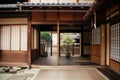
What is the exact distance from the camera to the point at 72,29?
708 inches

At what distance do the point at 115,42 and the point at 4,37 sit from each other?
6512 mm

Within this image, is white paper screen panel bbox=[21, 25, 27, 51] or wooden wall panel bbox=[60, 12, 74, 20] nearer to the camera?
wooden wall panel bbox=[60, 12, 74, 20]

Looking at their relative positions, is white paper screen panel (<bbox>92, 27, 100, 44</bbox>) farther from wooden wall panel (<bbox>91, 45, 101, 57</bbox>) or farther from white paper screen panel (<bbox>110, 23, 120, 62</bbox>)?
white paper screen panel (<bbox>110, 23, 120, 62</bbox>)

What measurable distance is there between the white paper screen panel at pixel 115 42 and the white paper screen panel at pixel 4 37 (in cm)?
595

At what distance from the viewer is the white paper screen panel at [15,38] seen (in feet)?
39.5

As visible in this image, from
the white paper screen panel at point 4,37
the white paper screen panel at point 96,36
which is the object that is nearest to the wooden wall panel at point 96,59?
the white paper screen panel at point 96,36

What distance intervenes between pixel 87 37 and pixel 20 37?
24.3ft

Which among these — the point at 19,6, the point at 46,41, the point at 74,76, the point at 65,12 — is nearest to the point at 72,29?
the point at 46,41

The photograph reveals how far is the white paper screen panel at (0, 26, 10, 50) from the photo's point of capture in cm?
1217

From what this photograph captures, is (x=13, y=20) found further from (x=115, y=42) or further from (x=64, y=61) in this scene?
(x=115, y=42)

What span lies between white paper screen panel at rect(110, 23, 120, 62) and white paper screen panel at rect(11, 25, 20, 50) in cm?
533

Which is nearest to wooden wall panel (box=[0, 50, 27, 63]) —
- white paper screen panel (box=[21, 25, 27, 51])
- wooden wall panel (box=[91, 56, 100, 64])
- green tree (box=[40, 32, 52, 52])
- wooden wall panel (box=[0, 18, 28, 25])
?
white paper screen panel (box=[21, 25, 27, 51])

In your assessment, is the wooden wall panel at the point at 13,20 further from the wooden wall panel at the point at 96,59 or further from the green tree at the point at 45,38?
the green tree at the point at 45,38

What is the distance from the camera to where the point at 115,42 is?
9234 mm
